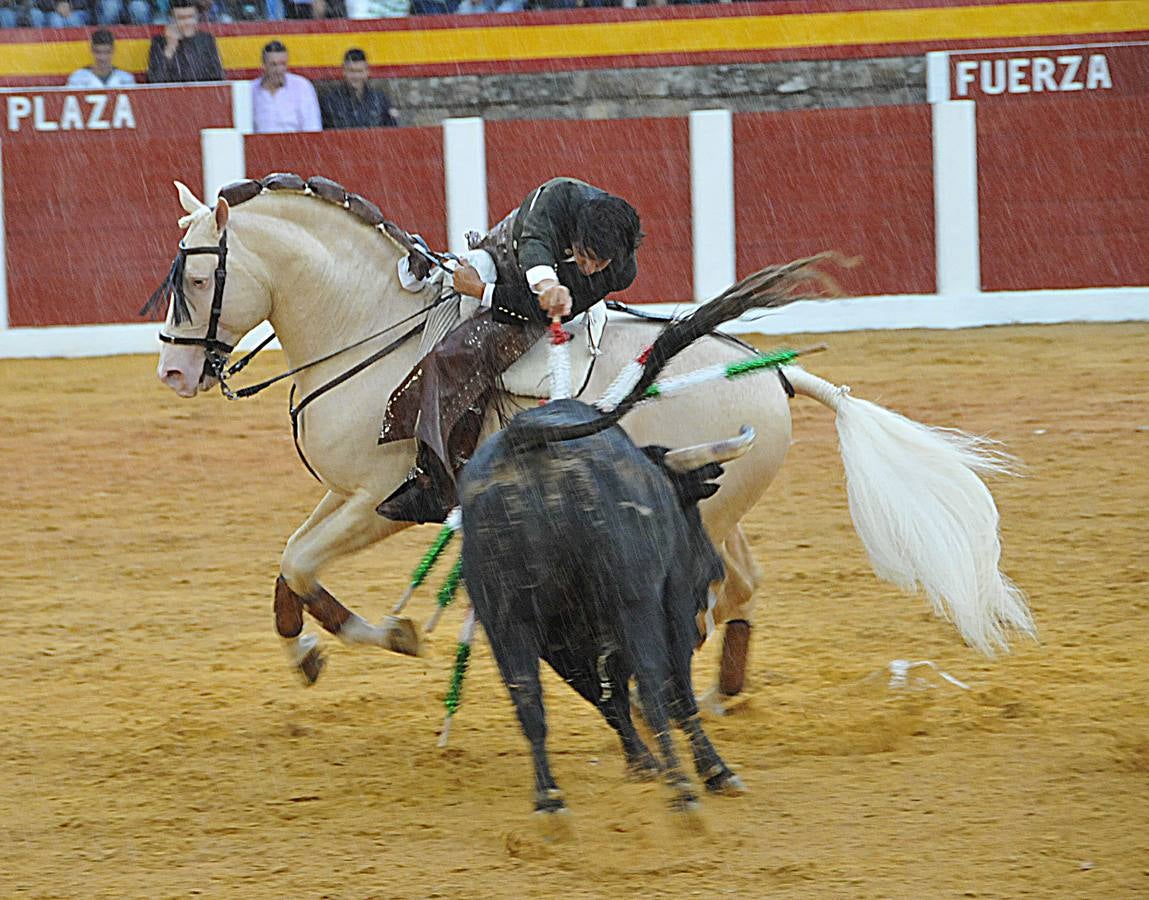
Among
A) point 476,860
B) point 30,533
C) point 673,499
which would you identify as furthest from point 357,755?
point 30,533

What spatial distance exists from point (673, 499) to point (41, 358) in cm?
910

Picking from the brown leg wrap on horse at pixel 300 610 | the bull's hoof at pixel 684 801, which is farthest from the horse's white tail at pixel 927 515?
the brown leg wrap on horse at pixel 300 610

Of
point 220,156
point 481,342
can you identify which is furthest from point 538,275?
point 220,156

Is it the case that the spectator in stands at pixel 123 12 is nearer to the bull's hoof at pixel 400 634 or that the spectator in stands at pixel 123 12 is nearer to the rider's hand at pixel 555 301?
the bull's hoof at pixel 400 634

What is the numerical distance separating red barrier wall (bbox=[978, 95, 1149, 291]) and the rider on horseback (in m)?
8.11

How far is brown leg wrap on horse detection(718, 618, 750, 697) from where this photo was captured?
190 inches

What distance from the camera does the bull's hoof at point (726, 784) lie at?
394cm

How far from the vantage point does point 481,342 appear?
459cm

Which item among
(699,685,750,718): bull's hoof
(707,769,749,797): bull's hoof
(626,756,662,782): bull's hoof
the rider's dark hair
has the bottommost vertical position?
(699,685,750,718): bull's hoof

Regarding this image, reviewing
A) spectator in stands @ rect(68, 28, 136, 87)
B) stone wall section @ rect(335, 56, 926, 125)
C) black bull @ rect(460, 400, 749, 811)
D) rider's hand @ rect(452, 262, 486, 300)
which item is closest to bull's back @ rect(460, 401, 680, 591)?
black bull @ rect(460, 400, 749, 811)

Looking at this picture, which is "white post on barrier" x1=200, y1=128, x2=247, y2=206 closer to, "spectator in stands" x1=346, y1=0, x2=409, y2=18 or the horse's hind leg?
"spectator in stands" x1=346, y1=0, x2=409, y2=18

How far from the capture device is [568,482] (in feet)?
11.6

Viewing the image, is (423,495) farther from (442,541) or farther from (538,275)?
(538,275)

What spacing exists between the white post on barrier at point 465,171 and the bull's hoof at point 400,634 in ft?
25.0
